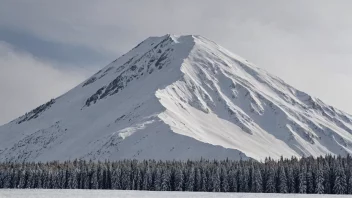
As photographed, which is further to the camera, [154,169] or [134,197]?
[154,169]

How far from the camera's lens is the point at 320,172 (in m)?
177

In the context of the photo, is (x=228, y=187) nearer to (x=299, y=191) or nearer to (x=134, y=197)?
A: (x=299, y=191)

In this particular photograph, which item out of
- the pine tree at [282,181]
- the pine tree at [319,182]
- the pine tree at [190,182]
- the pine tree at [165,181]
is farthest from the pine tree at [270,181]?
the pine tree at [165,181]

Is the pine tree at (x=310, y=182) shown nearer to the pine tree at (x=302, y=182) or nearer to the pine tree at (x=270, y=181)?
the pine tree at (x=302, y=182)

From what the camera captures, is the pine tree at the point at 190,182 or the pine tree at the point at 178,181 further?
the pine tree at the point at 178,181

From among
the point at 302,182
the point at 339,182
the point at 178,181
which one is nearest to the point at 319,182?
the point at 302,182

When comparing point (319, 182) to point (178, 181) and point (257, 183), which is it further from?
point (178, 181)

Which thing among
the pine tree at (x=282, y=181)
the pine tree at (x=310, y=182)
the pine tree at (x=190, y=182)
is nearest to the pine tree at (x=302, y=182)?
the pine tree at (x=310, y=182)

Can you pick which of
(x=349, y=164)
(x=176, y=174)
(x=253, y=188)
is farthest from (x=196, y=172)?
(x=349, y=164)

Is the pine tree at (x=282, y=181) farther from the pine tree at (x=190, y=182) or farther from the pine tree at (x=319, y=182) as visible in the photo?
the pine tree at (x=190, y=182)

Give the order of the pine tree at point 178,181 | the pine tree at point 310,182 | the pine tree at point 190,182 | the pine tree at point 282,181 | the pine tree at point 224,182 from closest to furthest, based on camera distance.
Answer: the pine tree at point 282,181 < the pine tree at point 310,182 < the pine tree at point 224,182 < the pine tree at point 190,182 < the pine tree at point 178,181

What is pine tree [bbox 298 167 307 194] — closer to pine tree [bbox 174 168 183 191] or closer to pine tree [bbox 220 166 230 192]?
pine tree [bbox 220 166 230 192]

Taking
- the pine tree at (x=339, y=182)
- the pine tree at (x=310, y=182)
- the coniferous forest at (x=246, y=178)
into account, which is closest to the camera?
the pine tree at (x=339, y=182)

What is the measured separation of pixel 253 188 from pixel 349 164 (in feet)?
118
